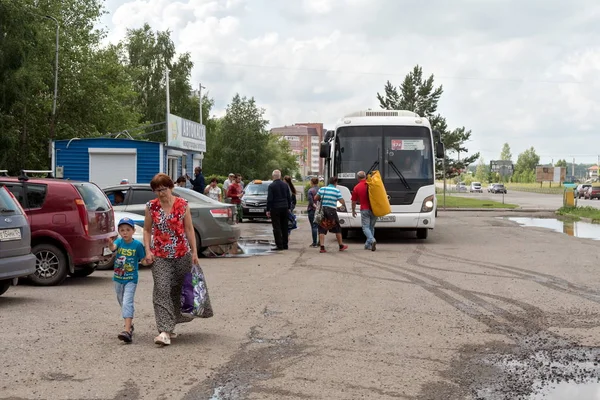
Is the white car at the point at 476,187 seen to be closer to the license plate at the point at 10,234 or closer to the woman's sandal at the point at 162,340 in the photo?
the license plate at the point at 10,234

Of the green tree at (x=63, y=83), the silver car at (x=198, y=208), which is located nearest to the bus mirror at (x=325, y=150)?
the silver car at (x=198, y=208)

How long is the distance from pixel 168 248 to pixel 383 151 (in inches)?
543

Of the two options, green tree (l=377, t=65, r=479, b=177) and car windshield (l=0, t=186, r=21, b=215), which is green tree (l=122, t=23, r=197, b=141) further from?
car windshield (l=0, t=186, r=21, b=215)

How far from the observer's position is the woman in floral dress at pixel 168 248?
784 cm

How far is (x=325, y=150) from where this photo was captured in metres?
21.1

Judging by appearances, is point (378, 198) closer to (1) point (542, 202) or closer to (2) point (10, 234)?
(2) point (10, 234)

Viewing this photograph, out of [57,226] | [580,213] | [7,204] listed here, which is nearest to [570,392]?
[7,204]

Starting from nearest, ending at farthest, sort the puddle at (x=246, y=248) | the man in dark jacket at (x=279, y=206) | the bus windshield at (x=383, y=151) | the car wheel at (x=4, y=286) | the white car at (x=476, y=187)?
1. the car wheel at (x=4, y=286)
2. the puddle at (x=246, y=248)
3. the man in dark jacket at (x=279, y=206)
4. the bus windshield at (x=383, y=151)
5. the white car at (x=476, y=187)

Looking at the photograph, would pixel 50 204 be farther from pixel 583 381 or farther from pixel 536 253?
pixel 536 253

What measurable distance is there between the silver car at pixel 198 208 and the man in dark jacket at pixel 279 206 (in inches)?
83.7

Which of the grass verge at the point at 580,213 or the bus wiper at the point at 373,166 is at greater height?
the bus wiper at the point at 373,166

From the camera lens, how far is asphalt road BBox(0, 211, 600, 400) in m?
6.15

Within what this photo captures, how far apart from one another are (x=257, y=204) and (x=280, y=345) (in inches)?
955

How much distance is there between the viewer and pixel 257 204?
105ft
